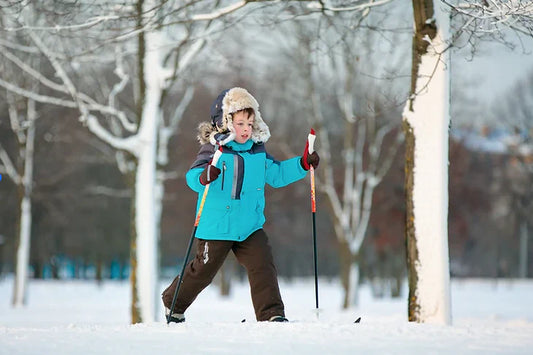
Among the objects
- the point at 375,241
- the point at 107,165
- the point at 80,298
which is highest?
the point at 107,165

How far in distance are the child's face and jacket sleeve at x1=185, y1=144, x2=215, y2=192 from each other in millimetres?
250

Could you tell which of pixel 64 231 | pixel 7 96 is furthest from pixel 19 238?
pixel 64 231

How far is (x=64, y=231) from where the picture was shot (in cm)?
3966

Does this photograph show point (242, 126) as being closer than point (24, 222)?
Yes

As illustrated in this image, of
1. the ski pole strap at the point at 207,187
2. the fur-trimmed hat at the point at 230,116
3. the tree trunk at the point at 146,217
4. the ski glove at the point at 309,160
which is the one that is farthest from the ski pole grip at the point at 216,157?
the tree trunk at the point at 146,217

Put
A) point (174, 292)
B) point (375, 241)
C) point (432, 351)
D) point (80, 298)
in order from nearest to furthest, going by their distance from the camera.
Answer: point (432, 351) → point (174, 292) → point (80, 298) → point (375, 241)

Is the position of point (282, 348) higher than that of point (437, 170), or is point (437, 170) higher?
point (437, 170)

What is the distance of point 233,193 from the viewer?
20.2 ft

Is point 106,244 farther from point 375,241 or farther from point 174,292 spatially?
point 174,292

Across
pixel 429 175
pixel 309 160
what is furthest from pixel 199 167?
pixel 429 175

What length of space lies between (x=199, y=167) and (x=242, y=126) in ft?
1.57

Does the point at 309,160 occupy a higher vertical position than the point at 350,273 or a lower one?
higher

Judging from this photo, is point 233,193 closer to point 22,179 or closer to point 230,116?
point 230,116

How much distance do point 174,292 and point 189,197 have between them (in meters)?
25.8
